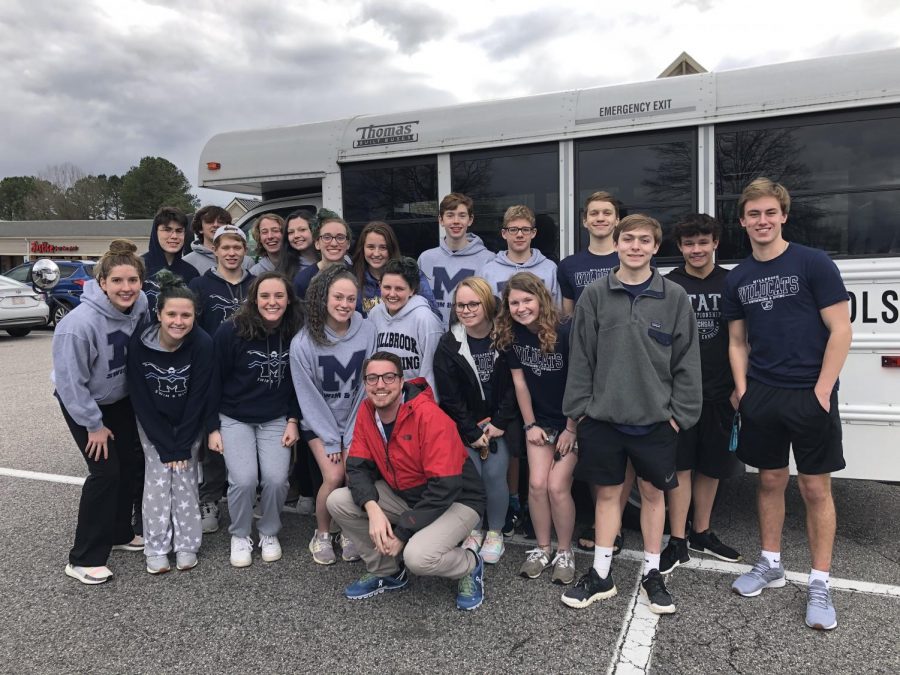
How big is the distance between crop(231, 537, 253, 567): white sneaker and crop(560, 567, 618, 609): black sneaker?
1.76m

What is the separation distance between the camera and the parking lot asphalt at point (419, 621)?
2582 millimetres

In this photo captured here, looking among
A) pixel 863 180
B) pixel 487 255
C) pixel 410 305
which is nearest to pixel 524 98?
pixel 487 255

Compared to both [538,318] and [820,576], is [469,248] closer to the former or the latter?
[538,318]

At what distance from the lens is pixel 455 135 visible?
4230 millimetres

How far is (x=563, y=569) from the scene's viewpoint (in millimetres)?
3225

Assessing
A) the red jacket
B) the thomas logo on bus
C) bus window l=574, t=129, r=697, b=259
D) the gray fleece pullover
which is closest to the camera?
the gray fleece pullover

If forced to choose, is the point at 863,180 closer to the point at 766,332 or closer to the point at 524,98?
the point at 766,332

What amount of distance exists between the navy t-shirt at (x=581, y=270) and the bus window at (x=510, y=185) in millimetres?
398

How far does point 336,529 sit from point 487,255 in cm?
197

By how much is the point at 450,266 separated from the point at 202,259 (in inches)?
74.0

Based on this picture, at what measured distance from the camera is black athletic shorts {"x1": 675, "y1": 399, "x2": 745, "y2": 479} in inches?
128

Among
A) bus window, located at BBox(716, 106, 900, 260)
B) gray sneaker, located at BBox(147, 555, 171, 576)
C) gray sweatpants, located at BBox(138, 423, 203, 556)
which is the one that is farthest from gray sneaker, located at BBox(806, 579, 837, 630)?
gray sneaker, located at BBox(147, 555, 171, 576)

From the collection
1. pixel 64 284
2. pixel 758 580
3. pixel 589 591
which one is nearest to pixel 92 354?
pixel 589 591

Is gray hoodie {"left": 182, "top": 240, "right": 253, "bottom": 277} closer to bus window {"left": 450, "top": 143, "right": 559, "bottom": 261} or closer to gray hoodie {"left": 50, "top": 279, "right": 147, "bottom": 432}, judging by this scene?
gray hoodie {"left": 50, "top": 279, "right": 147, "bottom": 432}
